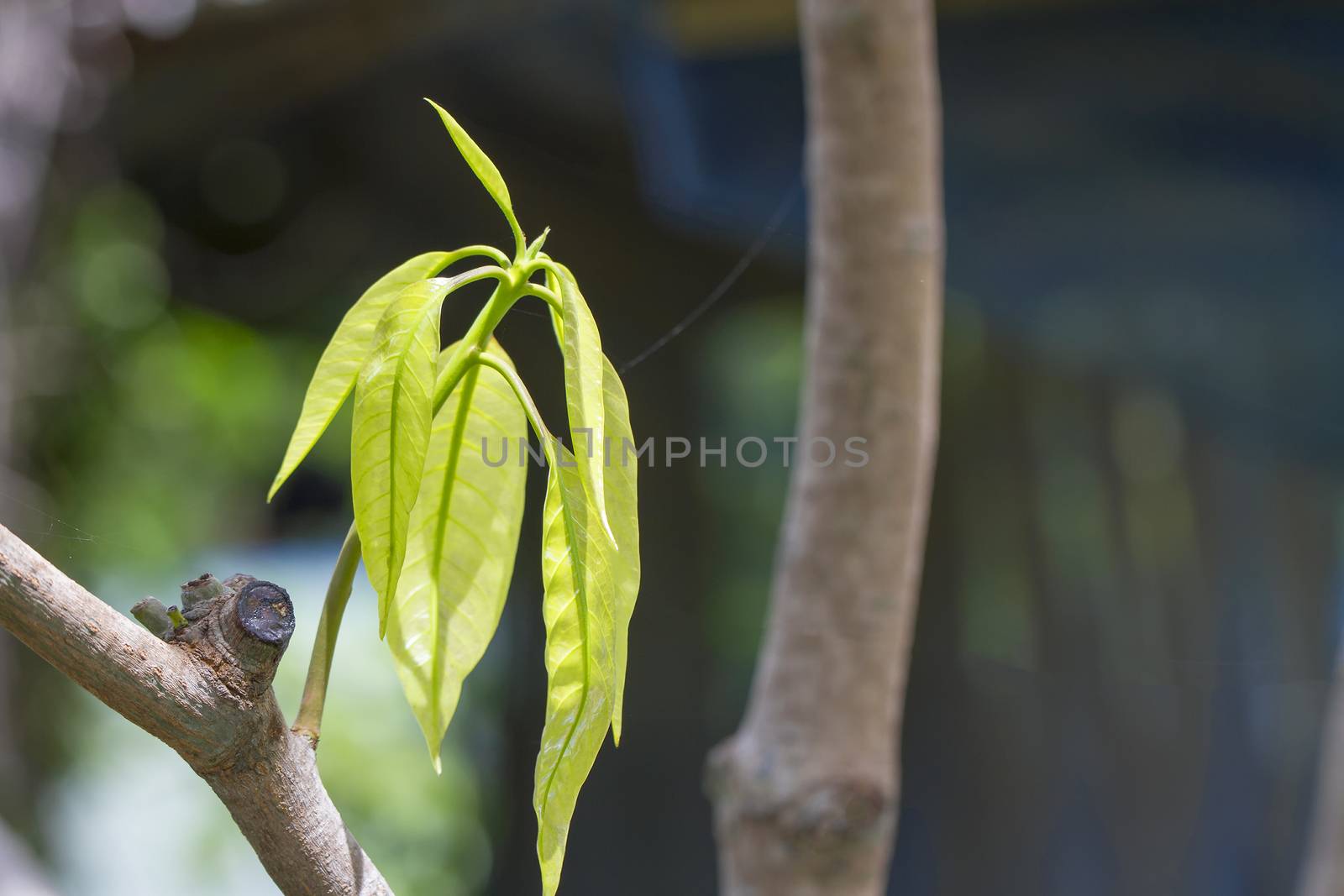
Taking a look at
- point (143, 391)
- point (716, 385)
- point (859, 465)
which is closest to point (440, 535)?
point (859, 465)

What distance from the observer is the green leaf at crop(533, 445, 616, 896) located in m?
0.26

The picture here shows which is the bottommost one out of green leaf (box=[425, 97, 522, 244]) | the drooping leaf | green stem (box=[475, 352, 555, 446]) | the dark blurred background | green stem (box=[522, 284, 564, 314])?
the drooping leaf

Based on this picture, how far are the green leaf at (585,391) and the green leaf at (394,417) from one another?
31 millimetres

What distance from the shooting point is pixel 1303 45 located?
125 centimetres

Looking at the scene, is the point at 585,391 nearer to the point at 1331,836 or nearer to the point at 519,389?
the point at 519,389

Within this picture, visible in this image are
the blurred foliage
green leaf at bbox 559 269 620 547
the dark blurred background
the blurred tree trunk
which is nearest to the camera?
green leaf at bbox 559 269 620 547

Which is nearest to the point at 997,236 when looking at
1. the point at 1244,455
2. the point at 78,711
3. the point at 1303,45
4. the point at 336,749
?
the point at 1303,45

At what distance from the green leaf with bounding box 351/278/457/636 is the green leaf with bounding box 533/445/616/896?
3cm

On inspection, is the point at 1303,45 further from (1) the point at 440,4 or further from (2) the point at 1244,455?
(1) the point at 440,4

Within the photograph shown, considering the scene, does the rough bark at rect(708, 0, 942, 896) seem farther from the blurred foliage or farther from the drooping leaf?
the blurred foliage

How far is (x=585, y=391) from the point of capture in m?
0.23

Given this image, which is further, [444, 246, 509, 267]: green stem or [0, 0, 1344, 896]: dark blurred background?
[0, 0, 1344, 896]: dark blurred background

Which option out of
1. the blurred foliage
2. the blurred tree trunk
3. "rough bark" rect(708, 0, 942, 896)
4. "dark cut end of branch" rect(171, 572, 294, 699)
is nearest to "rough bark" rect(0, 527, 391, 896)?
"dark cut end of branch" rect(171, 572, 294, 699)

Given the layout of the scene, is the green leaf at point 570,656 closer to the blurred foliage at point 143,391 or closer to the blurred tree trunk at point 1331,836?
the blurred tree trunk at point 1331,836
